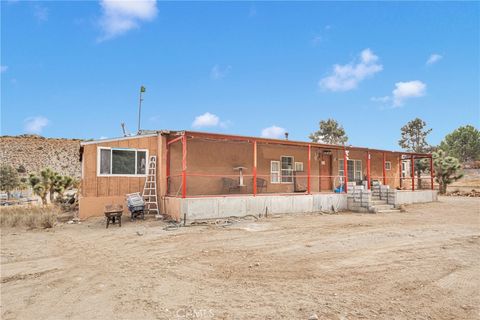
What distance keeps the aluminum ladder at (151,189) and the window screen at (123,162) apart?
69 centimetres

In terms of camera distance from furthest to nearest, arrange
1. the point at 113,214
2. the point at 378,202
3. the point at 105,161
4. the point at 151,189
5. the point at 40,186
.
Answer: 1. the point at 40,186
2. the point at 378,202
3. the point at 151,189
4. the point at 105,161
5. the point at 113,214

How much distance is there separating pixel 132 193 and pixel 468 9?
659 inches

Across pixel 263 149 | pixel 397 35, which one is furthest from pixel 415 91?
pixel 263 149

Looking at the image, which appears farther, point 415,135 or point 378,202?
point 415,135

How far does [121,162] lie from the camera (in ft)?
39.1

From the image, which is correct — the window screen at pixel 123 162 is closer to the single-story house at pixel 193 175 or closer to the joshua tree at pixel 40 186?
the single-story house at pixel 193 175

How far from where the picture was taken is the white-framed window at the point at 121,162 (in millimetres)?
11594

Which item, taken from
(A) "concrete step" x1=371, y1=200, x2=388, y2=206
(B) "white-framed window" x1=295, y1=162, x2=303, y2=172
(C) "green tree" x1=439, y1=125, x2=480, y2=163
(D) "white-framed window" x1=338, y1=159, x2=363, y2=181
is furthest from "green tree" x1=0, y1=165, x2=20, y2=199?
(C) "green tree" x1=439, y1=125, x2=480, y2=163

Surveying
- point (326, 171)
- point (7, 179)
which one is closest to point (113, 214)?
point (326, 171)

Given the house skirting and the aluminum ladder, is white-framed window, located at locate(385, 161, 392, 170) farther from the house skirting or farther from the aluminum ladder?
the aluminum ladder

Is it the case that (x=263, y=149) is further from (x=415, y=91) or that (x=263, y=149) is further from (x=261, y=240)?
(x=415, y=91)

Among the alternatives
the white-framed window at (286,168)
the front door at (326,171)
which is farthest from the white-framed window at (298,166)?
the front door at (326,171)

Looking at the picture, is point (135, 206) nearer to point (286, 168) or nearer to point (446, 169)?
point (286, 168)

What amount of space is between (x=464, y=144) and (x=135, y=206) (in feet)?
223
